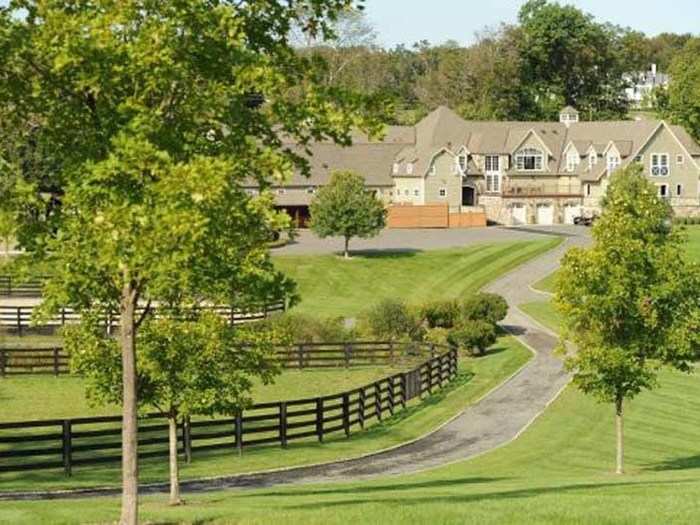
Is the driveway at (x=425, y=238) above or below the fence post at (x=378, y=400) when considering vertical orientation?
above

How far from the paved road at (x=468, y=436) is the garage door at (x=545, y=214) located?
2076 inches

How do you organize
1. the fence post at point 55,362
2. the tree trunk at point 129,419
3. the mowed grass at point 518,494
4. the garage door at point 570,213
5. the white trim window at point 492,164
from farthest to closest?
the white trim window at point 492,164 < the garage door at point 570,213 < the fence post at point 55,362 < the mowed grass at point 518,494 < the tree trunk at point 129,419

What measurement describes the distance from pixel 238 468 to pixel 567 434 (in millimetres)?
10956

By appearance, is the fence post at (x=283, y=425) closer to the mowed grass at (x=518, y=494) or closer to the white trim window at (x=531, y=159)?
the mowed grass at (x=518, y=494)

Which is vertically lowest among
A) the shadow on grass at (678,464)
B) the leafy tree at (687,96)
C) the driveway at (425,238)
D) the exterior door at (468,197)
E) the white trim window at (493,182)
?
the shadow on grass at (678,464)

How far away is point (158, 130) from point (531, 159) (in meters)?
101

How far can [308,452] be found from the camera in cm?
3284

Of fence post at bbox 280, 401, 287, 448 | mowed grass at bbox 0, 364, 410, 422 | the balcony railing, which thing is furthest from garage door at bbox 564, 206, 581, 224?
fence post at bbox 280, 401, 287, 448

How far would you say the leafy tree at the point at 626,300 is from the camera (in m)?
30.5

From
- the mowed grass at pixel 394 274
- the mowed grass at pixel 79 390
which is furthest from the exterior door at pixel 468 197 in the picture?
the mowed grass at pixel 79 390

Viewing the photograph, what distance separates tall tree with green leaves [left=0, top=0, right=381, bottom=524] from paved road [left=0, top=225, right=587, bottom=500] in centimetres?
1092

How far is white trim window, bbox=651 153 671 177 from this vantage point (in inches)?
4459

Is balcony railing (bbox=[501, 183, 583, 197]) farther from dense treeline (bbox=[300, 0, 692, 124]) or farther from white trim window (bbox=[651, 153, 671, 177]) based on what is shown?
dense treeline (bbox=[300, 0, 692, 124])

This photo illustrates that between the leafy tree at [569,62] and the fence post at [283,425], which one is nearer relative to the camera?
the fence post at [283,425]
